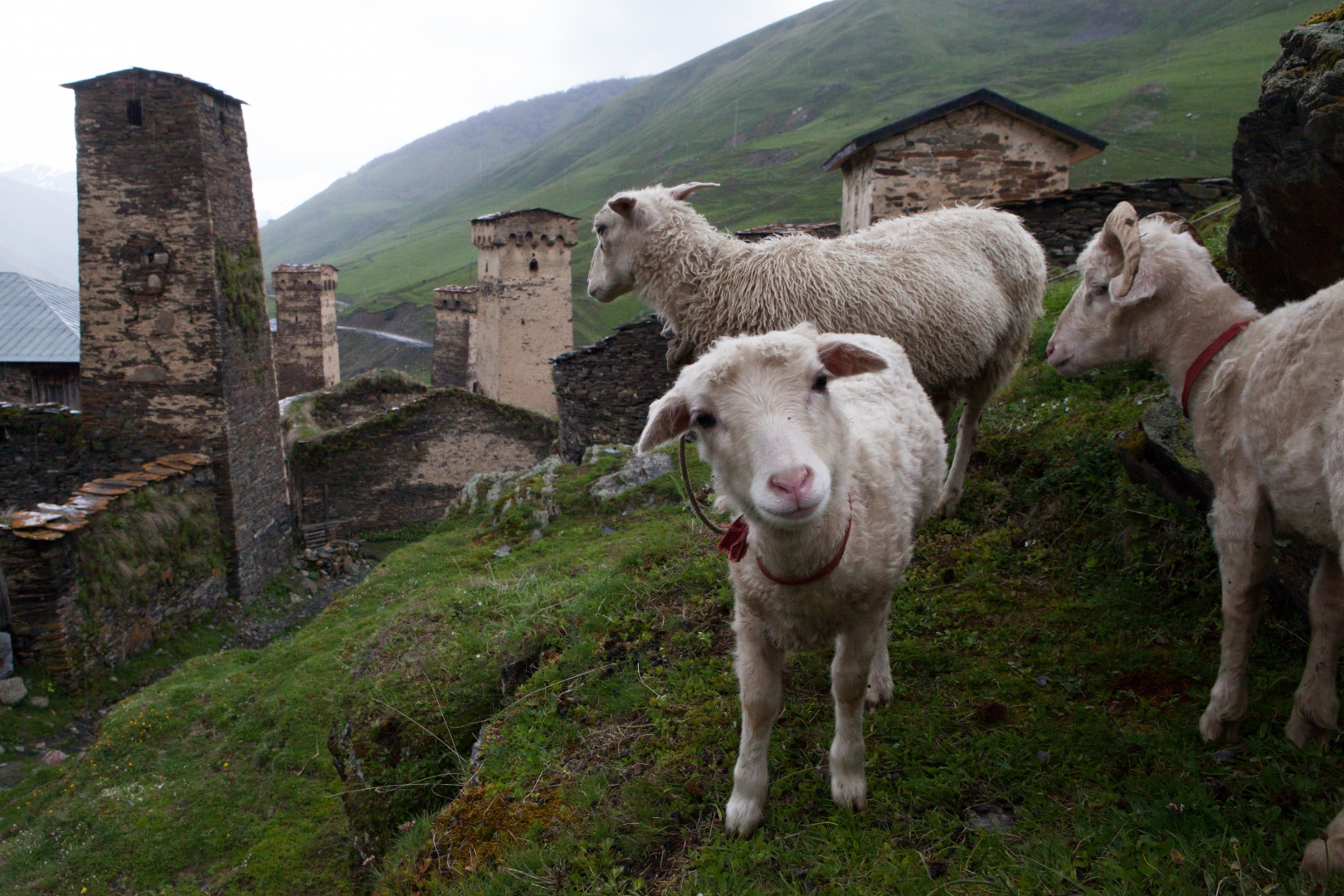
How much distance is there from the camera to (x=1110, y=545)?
4.25 meters

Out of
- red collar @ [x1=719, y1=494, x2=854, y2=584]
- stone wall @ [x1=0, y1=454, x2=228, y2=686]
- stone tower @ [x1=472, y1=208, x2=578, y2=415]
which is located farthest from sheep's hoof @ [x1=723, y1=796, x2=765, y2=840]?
stone tower @ [x1=472, y1=208, x2=578, y2=415]

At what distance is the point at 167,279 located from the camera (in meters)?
13.6

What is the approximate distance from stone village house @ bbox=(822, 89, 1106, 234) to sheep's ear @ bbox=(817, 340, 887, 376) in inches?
435

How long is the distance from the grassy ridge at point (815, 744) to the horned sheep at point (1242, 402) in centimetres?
42

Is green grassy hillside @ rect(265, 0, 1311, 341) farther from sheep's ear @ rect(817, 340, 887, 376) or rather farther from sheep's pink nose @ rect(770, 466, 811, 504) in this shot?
sheep's pink nose @ rect(770, 466, 811, 504)

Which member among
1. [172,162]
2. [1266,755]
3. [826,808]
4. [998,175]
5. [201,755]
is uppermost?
[172,162]

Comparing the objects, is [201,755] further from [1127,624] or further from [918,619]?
[1127,624]

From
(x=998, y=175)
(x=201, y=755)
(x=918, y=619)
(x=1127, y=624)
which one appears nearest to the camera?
(x=1127, y=624)

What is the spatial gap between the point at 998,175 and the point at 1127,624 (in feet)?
37.2

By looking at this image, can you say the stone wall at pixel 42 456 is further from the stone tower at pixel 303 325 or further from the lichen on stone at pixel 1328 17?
the stone tower at pixel 303 325

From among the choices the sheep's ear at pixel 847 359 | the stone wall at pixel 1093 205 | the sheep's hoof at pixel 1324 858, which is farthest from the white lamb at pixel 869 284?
the stone wall at pixel 1093 205

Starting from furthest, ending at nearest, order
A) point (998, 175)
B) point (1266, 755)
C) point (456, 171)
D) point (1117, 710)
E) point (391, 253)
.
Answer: point (456, 171) → point (391, 253) → point (998, 175) → point (1117, 710) → point (1266, 755)

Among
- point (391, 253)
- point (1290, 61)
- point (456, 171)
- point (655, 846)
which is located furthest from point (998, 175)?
point (456, 171)

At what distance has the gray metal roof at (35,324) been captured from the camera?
20.0m
